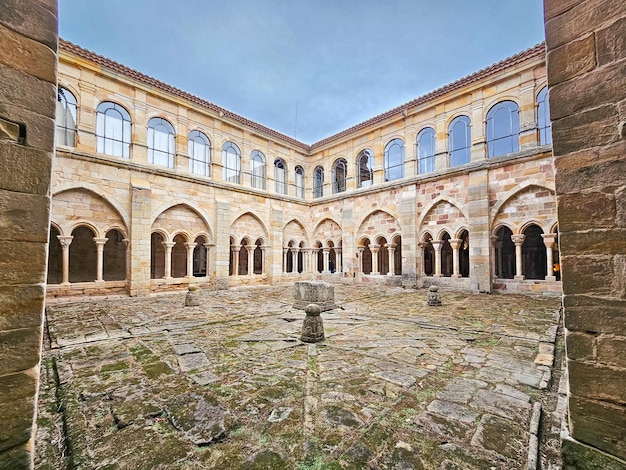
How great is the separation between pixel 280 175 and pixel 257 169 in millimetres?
1470

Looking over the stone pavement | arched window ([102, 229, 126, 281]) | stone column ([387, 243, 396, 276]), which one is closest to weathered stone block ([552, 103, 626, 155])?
the stone pavement

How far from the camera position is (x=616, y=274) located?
1.79 meters

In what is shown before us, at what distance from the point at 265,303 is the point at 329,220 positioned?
868 centimetres

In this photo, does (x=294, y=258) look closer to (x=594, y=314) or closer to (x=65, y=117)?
(x=65, y=117)

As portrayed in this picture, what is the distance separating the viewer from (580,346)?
1896 mm

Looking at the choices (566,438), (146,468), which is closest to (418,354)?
(566,438)

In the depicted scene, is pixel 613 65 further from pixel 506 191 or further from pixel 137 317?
pixel 506 191

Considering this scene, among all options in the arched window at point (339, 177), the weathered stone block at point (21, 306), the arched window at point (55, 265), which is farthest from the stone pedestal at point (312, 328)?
the arched window at point (339, 177)

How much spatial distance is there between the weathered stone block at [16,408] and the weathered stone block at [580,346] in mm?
3164

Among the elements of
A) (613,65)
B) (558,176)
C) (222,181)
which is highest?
(222,181)

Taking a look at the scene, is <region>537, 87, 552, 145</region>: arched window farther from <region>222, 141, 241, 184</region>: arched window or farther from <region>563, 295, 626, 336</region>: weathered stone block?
<region>222, 141, 241, 184</region>: arched window

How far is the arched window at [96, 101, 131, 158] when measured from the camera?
1066 centimetres

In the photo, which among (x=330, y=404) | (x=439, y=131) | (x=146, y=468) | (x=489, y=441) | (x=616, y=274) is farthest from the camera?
(x=439, y=131)

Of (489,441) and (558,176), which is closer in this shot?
(558,176)
